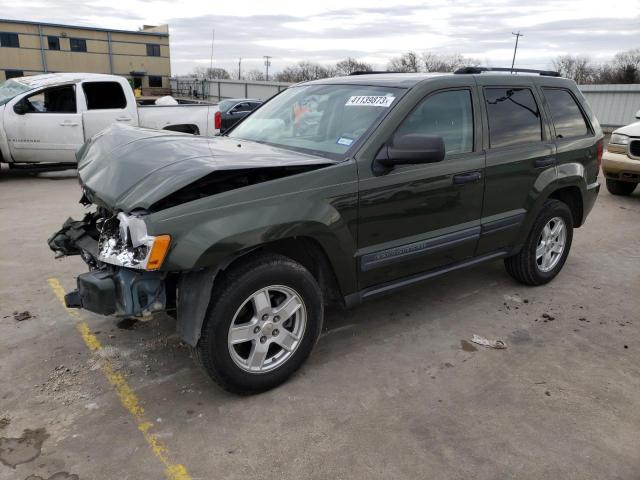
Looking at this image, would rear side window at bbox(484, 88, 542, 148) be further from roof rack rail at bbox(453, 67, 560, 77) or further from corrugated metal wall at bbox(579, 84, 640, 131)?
corrugated metal wall at bbox(579, 84, 640, 131)

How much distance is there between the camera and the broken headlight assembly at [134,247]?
2590mm

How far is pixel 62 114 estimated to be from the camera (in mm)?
9516

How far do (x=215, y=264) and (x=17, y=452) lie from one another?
1.34 meters

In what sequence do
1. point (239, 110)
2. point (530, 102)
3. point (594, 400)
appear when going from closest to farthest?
point (594, 400) → point (530, 102) → point (239, 110)

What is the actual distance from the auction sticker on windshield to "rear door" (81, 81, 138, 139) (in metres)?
7.43

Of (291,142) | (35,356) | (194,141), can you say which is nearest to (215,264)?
(194,141)

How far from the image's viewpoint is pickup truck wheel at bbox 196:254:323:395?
281 cm

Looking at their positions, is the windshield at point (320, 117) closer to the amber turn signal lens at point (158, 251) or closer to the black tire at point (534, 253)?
the amber turn signal lens at point (158, 251)

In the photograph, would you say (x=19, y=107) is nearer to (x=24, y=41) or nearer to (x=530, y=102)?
(x=530, y=102)

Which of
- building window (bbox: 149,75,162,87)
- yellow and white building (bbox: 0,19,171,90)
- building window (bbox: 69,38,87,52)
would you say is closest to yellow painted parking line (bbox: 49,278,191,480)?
yellow and white building (bbox: 0,19,171,90)

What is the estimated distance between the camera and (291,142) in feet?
12.4

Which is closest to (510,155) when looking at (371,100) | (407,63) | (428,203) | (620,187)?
(428,203)

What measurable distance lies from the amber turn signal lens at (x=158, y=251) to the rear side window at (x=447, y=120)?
1.69 metres

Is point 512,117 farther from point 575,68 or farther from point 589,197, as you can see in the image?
point 575,68
